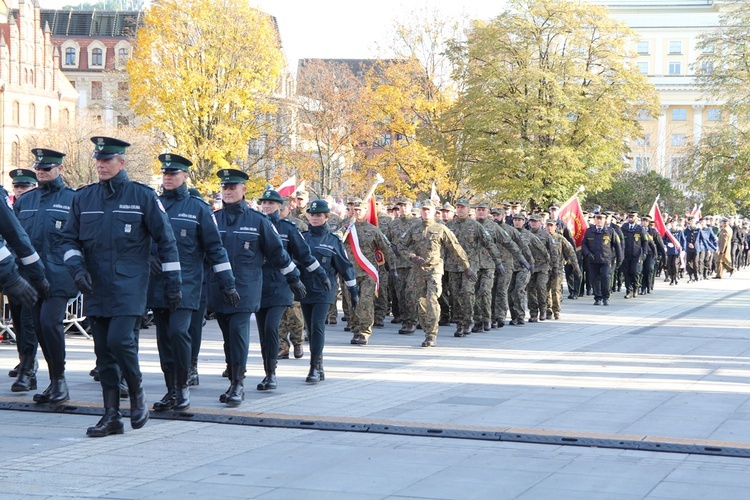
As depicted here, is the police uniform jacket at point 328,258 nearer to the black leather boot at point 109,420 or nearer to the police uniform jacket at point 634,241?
the black leather boot at point 109,420

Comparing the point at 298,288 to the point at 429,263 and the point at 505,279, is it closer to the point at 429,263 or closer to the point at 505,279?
the point at 429,263

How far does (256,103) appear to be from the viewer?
47.2 meters

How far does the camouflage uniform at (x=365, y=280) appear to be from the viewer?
16.8 meters

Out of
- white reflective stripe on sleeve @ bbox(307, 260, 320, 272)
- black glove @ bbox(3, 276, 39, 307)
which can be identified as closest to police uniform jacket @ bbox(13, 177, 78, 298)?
black glove @ bbox(3, 276, 39, 307)

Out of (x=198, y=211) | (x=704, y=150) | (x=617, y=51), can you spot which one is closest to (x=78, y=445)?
(x=198, y=211)

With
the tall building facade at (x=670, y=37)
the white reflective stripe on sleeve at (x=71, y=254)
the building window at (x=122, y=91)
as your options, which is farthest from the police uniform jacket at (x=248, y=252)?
the tall building facade at (x=670, y=37)

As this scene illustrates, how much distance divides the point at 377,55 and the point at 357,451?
4686 cm

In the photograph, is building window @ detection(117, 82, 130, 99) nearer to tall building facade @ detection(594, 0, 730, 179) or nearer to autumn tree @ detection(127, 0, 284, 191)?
autumn tree @ detection(127, 0, 284, 191)

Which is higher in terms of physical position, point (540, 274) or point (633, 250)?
point (633, 250)

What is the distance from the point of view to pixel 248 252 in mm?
11016

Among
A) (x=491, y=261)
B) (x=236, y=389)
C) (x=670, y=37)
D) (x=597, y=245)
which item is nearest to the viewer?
(x=236, y=389)

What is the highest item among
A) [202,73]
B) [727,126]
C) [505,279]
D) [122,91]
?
[122,91]

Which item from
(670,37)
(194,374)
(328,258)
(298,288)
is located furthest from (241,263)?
(670,37)

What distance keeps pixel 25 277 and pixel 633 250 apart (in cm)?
2108
